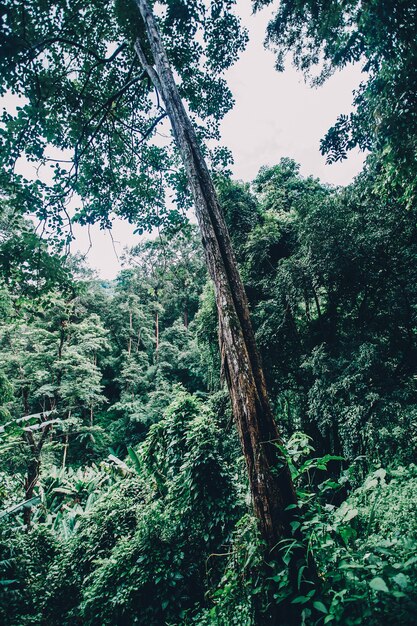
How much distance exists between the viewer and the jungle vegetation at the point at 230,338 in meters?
2.15

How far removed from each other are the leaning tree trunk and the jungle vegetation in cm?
2

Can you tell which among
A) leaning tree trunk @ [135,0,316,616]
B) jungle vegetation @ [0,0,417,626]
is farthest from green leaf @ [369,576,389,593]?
leaning tree trunk @ [135,0,316,616]

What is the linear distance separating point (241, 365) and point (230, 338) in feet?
0.88

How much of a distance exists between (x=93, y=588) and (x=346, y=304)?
7.62m

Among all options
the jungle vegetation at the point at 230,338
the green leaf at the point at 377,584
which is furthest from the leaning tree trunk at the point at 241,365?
the green leaf at the point at 377,584

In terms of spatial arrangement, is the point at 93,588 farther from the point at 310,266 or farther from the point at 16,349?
the point at 16,349

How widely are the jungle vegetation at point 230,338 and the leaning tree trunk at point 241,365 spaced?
2cm

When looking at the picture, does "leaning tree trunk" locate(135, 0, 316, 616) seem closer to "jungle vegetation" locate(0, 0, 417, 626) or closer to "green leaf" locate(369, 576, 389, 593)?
"jungle vegetation" locate(0, 0, 417, 626)

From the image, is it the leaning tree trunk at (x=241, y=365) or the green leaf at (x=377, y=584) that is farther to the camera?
the leaning tree trunk at (x=241, y=365)

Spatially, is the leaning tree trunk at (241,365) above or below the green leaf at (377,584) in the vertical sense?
above

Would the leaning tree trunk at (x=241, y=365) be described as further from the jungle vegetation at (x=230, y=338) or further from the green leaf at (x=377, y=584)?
the green leaf at (x=377, y=584)

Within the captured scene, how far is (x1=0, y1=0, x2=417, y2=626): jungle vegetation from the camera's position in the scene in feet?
7.06

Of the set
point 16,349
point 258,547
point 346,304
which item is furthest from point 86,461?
point 258,547

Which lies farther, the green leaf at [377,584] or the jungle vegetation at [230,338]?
the jungle vegetation at [230,338]
